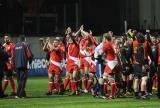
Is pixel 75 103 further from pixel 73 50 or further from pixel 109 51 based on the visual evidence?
pixel 73 50

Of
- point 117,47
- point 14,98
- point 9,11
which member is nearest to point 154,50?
point 117,47

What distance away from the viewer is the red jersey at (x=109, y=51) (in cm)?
Result: 2148

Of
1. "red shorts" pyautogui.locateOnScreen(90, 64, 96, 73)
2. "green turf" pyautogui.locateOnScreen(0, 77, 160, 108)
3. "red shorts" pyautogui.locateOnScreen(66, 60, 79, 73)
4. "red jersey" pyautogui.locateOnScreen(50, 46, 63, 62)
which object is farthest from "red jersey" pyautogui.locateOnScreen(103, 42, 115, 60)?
"red jersey" pyautogui.locateOnScreen(50, 46, 63, 62)

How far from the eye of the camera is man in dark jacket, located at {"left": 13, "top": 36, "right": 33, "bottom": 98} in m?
23.0

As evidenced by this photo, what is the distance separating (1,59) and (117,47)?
172 inches

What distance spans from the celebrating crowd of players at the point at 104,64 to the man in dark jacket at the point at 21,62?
46 cm

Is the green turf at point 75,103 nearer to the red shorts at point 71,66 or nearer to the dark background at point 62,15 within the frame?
the red shorts at point 71,66

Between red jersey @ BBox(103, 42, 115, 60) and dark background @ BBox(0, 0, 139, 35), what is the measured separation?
2656cm

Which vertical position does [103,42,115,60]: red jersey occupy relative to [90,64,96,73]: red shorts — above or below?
above

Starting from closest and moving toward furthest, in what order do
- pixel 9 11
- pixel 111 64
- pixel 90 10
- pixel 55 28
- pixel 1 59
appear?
pixel 111 64 → pixel 1 59 → pixel 9 11 → pixel 55 28 → pixel 90 10

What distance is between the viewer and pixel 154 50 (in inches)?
894

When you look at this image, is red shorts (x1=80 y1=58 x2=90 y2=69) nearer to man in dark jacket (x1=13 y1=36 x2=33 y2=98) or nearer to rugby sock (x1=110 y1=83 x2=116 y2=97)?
man in dark jacket (x1=13 y1=36 x2=33 y2=98)

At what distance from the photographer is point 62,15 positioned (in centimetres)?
5366

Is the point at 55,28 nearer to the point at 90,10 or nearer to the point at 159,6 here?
the point at 90,10
